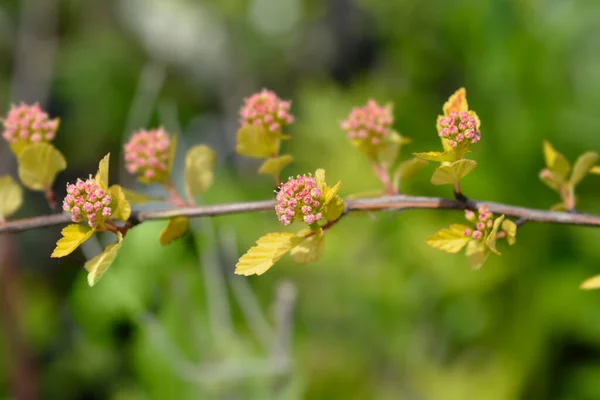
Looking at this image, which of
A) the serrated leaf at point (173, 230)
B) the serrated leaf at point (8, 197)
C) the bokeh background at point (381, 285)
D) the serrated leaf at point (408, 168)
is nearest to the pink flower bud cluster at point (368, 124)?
the serrated leaf at point (408, 168)

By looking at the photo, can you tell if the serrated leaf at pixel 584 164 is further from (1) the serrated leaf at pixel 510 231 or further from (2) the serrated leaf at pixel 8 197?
(2) the serrated leaf at pixel 8 197

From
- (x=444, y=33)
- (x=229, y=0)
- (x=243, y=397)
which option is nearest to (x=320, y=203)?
(x=243, y=397)

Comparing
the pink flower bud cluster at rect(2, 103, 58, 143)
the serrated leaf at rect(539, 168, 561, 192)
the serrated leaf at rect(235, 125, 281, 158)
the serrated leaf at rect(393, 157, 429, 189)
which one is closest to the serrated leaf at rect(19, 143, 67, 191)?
the pink flower bud cluster at rect(2, 103, 58, 143)

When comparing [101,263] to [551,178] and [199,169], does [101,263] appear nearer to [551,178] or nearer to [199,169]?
[199,169]

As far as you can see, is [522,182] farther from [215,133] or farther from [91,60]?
[91,60]

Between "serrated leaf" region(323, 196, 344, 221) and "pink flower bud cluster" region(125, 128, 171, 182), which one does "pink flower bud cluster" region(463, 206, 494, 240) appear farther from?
"pink flower bud cluster" region(125, 128, 171, 182)

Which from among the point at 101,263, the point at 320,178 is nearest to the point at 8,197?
the point at 101,263
